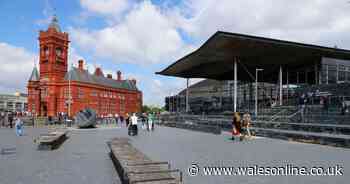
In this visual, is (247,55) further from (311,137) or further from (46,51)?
(46,51)

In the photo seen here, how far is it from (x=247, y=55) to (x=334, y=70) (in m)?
11.4

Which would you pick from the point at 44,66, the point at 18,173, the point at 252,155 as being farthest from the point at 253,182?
the point at 44,66

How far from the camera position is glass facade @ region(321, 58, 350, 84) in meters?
39.9

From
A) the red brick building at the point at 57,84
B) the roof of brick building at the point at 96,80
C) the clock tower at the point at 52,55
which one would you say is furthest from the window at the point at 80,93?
the clock tower at the point at 52,55

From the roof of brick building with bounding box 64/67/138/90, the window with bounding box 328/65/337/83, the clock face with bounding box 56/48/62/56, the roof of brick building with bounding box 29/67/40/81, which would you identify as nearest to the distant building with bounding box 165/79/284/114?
the window with bounding box 328/65/337/83

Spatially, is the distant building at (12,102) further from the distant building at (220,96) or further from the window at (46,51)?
the distant building at (220,96)

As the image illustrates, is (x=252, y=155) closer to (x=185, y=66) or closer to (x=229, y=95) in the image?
(x=185, y=66)

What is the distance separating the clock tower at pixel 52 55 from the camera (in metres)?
95.8

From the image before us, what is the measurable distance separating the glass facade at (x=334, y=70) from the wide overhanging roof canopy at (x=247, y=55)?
110 cm

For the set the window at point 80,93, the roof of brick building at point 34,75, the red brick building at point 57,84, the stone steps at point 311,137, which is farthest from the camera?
the roof of brick building at point 34,75

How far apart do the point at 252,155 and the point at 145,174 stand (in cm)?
721

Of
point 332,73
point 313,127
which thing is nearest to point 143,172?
point 313,127

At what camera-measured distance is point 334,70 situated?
41.0m

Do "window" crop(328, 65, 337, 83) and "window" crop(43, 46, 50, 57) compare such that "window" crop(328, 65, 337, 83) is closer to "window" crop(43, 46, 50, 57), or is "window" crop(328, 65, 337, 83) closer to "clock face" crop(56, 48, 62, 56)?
"clock face" crop(56, 48, 62, 56)
